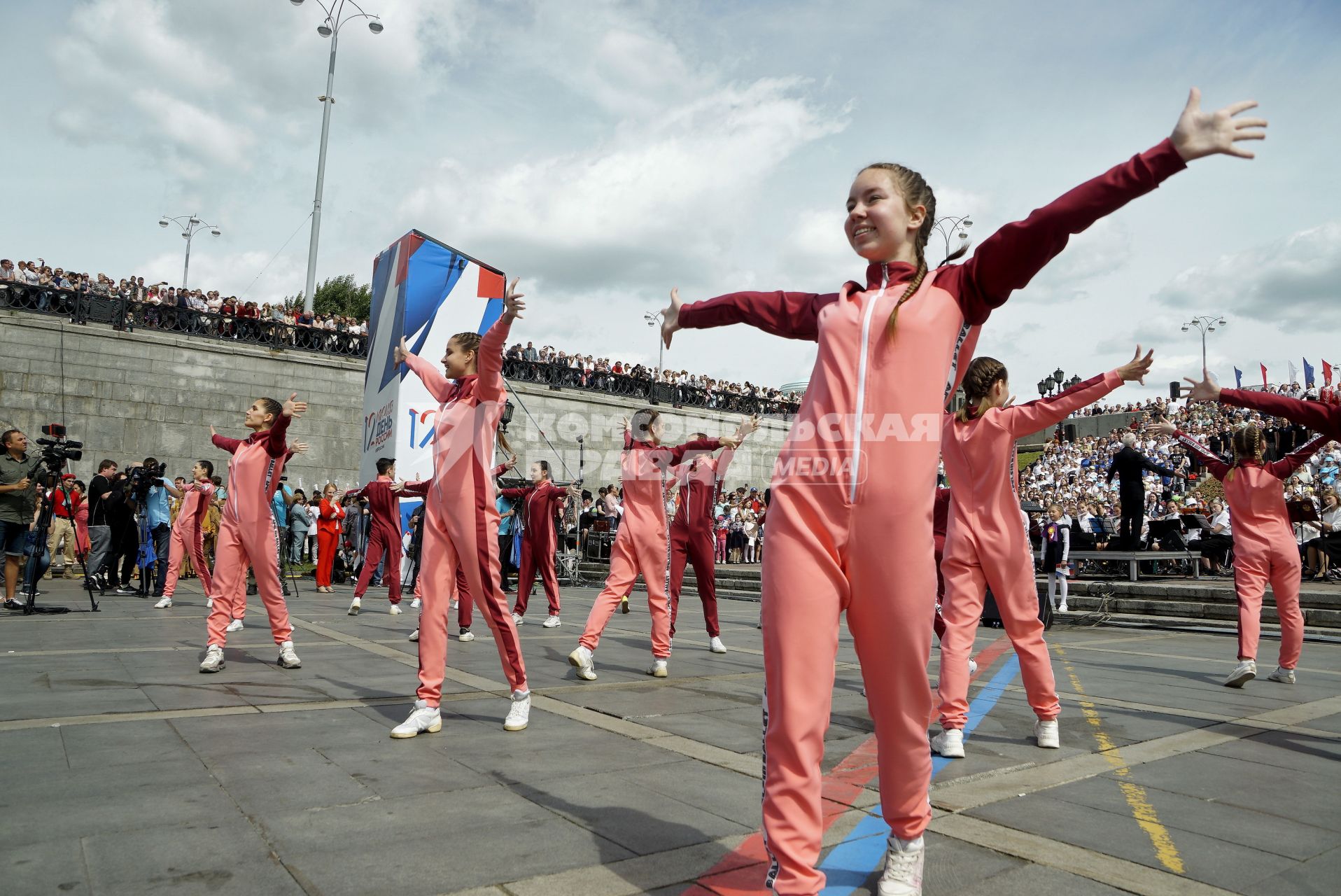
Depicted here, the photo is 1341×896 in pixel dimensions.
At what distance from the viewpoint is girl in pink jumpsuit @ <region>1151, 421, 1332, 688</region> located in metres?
6.88

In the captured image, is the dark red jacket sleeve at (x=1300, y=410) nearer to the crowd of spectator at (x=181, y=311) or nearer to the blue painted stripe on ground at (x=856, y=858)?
the blue painted stripe on ground at (x=856, y=858)

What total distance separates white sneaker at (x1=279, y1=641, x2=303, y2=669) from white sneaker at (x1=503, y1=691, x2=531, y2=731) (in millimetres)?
2609

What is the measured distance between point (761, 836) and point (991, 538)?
2.55 m

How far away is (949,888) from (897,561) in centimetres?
105

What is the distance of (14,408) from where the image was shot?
21.5 m

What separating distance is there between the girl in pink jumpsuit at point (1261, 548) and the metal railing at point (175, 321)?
2371 cm

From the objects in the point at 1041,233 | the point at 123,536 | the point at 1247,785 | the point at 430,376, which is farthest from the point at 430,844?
the point at 123,536

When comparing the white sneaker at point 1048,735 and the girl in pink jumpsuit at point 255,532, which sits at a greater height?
the girl in pink jumpsuit at point 255,532

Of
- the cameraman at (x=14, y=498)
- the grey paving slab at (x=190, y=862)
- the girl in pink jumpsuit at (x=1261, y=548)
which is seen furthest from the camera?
the cameraman at (x=14, y=498)

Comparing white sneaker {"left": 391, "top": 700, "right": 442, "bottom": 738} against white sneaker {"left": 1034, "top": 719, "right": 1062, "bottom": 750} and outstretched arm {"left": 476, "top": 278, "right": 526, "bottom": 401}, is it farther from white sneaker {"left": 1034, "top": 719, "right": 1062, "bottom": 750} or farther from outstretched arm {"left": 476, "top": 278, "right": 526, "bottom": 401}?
white sneaker {"left": 1034, "top": 719, "right": 1062, "bottom": 750}

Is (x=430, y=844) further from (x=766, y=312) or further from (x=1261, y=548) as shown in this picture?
(x=1261, y=548)

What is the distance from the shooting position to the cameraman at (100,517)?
13648 millimetres

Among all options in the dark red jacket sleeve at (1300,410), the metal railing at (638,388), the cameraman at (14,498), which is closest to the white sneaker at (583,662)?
the dark red jacket sleeve at (1300,410)

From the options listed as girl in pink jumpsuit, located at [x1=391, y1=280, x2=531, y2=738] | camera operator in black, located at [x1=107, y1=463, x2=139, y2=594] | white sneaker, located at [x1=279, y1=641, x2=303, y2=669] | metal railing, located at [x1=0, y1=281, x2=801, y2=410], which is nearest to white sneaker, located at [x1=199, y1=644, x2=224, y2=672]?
white sneaker, located at [x1=279, y1=641, x2=303, y2=669]
